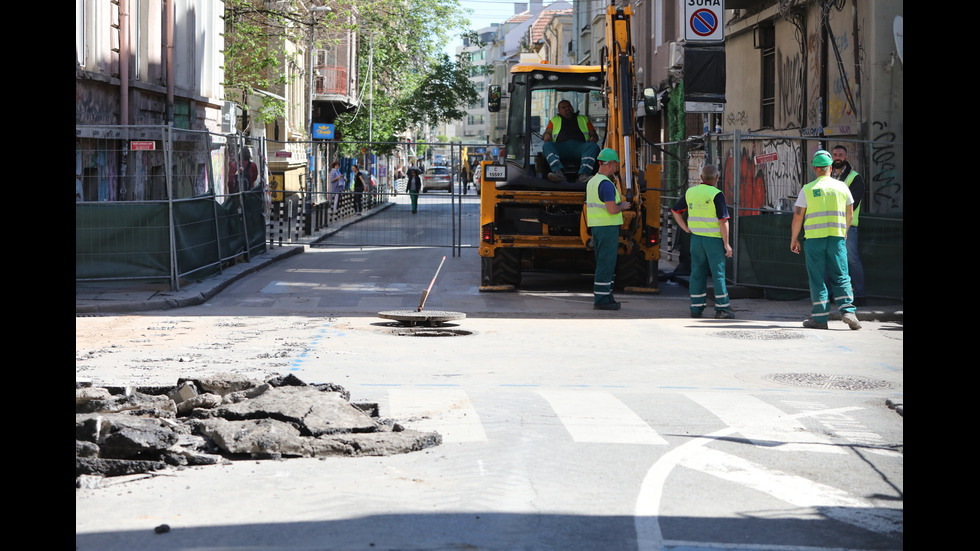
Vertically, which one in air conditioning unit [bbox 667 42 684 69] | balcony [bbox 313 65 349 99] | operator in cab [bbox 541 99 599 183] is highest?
balcony [bbox 313 65 349 99]

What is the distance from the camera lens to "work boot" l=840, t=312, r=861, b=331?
1294 centimetres

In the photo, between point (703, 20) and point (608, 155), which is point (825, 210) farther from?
point (703, 20)

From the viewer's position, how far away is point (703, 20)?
16766mm

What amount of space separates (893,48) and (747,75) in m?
7.21

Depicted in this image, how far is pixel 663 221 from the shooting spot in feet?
74.6

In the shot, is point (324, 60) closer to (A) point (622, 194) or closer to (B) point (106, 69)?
(B) point (106, 69)

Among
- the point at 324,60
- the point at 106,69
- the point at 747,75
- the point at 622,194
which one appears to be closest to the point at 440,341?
the point at 622,194

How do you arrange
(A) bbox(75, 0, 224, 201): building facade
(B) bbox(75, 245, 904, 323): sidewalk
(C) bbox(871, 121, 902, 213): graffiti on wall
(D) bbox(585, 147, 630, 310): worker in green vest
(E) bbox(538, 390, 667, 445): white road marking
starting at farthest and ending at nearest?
(A) bbox(75, 0, 224, 201): building facade
(C) bbox(871, 121, 902, 213): graffiti on wall
(D) bbox(585, 147, 630, 310): worker in green vest
(B) bbox(75, 245, 904, 323): sidewalk
(E) bbox(538, 390, 667, 445): white road marking


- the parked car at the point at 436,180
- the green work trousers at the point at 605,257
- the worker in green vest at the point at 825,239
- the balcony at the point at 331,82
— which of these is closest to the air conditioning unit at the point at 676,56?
the green work trousers at the point at 605,257

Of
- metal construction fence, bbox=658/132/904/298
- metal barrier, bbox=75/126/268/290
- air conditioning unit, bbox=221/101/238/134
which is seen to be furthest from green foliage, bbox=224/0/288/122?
metal construction fence, bbox=658/132/904/298

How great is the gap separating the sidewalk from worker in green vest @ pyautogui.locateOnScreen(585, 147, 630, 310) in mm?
617

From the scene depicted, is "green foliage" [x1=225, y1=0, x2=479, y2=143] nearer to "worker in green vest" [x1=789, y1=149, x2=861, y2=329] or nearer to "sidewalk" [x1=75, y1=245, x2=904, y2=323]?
"sidewalk" [x1=75, y1=245, x2=904, y2=323]

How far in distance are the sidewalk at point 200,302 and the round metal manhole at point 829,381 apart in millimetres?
4066

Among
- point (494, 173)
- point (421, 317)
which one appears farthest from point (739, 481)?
point (494, 173)
